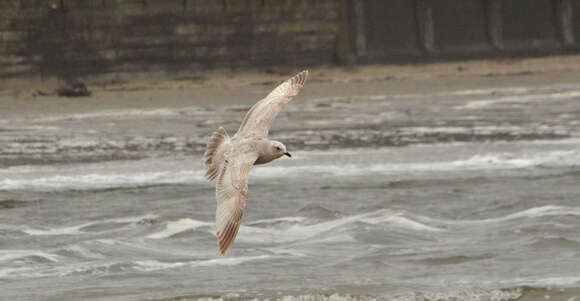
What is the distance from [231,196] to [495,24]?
20.5 m

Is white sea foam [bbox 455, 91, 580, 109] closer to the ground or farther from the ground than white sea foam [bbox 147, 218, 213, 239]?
closer to the ground

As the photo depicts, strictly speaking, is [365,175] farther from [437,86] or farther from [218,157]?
[437,86]

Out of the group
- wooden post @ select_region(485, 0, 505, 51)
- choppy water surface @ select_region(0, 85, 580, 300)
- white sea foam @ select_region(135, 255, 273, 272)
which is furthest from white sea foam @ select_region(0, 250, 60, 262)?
wooden post @ select_region(485, 0, 505, 51)

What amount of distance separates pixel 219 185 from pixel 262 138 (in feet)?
2.17

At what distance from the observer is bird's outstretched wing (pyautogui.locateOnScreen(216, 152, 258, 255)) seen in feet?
20.8

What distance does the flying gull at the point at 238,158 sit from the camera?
6445mm

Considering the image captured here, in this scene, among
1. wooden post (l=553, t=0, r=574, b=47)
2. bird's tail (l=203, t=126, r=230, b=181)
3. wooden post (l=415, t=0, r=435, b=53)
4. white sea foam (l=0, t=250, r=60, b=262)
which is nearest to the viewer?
bird's tail (l=203, t=126, r=230, b=181)

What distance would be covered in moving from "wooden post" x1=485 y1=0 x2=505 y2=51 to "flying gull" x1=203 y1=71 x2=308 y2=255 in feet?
61.7

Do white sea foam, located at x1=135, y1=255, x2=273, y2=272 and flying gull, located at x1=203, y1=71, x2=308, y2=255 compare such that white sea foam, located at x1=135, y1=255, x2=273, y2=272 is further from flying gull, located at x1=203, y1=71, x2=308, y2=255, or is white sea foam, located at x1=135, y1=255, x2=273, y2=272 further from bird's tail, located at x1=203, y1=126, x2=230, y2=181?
bird's tail, located at x1=203, y1=126, x2=230, y2=181

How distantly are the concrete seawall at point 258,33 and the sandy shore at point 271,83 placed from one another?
1.03 ft

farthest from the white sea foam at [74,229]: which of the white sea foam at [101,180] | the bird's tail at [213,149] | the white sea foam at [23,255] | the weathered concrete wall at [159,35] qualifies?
the weathered concrete wall at [159,35]

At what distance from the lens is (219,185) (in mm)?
6785

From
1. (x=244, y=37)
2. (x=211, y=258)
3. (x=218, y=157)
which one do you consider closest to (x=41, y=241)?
(x=211, y=258)

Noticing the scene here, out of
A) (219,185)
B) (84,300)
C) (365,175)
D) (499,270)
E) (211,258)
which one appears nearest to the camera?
(219,185)
